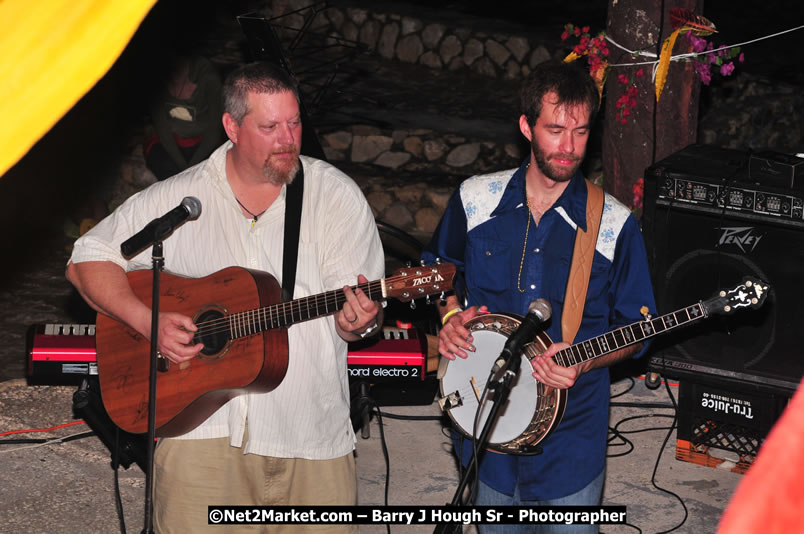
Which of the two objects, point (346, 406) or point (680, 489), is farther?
point (680, 489)

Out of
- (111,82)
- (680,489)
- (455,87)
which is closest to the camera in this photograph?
(680,489)

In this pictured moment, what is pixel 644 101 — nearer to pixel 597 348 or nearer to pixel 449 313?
pixel 449 313

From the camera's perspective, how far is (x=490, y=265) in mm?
3457

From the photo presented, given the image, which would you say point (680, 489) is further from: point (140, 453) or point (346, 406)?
point (140, 453)

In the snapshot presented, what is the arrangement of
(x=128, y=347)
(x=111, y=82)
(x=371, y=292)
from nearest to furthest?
(x=371, y=292) < (x=128, y=347) < (x=111, y=82)

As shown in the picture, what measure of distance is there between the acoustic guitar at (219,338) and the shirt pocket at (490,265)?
0.31ft

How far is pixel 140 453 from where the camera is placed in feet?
16.9

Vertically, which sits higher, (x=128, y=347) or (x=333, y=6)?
(x=333, y=6)

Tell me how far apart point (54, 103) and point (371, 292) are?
304cm

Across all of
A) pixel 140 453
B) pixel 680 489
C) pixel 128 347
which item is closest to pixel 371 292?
pixel 128 347

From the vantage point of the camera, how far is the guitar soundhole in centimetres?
365

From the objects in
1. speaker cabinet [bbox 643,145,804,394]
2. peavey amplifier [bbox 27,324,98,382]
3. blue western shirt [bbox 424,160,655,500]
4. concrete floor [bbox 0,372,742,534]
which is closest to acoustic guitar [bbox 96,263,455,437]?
blue western shirt [bbox 424,160,655,500]

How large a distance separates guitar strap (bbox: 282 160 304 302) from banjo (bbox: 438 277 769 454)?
706 mm

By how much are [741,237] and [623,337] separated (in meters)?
1.98
